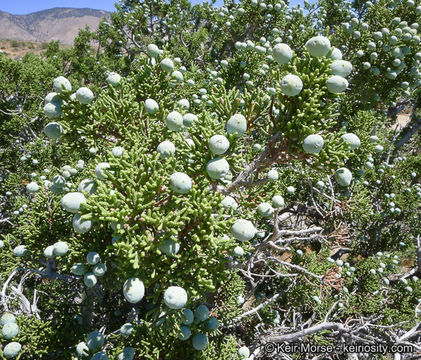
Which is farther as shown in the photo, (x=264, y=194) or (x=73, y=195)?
(x=264, y=194)

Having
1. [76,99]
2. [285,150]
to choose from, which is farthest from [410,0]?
[76,99]

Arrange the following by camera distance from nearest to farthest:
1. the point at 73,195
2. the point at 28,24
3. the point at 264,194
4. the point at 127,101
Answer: the point at 73,195, the point at 127,101, the point at 264,194, the point at 28,24

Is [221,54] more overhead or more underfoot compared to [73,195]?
more overhead

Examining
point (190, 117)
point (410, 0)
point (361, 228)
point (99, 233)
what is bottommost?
point (361, 228)

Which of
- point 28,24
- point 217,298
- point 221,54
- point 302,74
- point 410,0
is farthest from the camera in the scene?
point 28,24

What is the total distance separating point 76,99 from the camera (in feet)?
7.36

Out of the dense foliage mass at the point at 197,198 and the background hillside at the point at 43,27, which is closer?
the dense foliage mass at the point at 197,198

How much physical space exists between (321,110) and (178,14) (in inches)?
320

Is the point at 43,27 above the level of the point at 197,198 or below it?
above

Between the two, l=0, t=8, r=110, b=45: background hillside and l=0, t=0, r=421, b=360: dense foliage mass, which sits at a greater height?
l=0, t=8, r=110, b=45: background hillside

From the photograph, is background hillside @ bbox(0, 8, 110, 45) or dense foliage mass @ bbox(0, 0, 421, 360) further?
background hillside @ bbox(0, 8, 110, 45)

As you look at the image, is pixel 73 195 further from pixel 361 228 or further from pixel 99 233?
pixel 361 228

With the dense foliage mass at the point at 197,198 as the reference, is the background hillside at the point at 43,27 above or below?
above

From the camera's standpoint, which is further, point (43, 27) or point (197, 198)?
point (43, 27)
